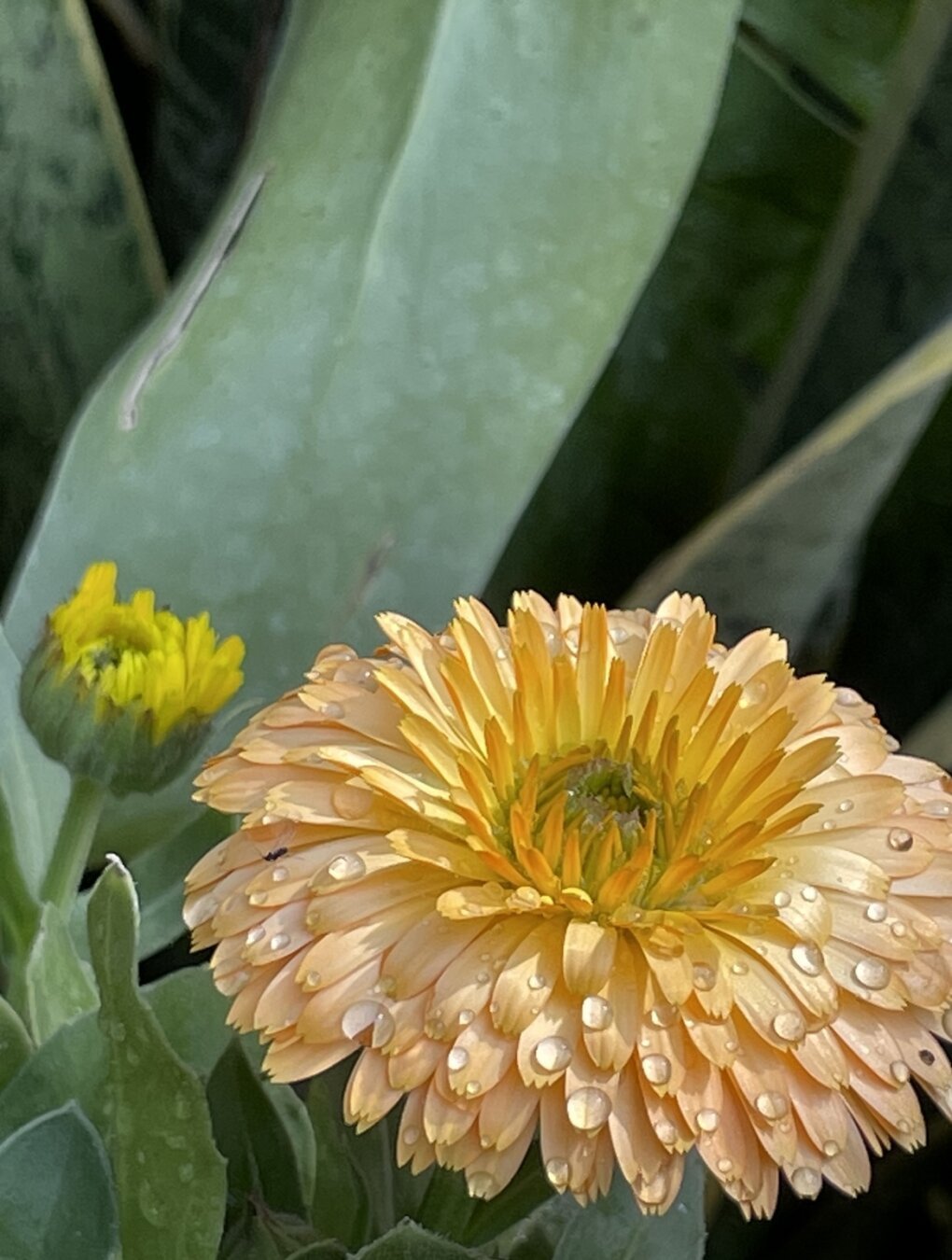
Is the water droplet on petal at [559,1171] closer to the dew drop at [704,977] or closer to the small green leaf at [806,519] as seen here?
the dew drop at [704,977]

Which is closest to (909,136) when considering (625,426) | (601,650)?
(625,426)

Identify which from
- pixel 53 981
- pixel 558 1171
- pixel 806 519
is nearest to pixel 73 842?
pixel 53 981

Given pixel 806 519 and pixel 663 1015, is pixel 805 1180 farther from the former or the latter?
pixel 806 519

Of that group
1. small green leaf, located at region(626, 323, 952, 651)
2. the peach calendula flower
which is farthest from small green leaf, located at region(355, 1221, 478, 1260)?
small green leaf, located at region(626, 323, 952, 651)

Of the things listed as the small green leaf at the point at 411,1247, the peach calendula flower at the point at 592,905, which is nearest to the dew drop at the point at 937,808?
the peach calendula flower at the point at 592,905

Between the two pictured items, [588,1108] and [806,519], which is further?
[806,519]

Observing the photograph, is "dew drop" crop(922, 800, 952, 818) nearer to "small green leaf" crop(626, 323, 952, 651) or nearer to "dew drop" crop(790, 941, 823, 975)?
"dew drop" crop(790, 941, 823, 975)
